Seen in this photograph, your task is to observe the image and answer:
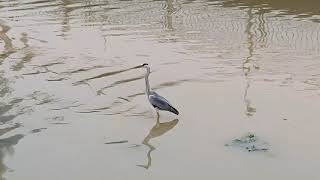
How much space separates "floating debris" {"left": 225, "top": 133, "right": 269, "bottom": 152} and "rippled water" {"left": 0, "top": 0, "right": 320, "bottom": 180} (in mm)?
14

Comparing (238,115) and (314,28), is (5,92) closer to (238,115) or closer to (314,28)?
(238,115)

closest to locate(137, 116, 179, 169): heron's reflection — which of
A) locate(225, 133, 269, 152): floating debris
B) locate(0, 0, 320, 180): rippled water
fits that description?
locate(0, 0, 320, 180): rippled water

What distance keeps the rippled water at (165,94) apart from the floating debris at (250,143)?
0.01 meters

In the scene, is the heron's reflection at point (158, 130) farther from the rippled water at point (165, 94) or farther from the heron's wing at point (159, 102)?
the heron's wing at point (159, 102)

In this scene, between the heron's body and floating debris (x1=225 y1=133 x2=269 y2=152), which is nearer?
floating debris (x1=225 y1=133 x2=269 y2=152)

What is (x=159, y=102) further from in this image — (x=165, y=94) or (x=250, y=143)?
(x=250, y=143)

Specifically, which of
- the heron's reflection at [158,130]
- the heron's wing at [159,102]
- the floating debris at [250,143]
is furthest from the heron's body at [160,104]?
the floating debris at [250,143]

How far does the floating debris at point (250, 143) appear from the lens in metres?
7.47

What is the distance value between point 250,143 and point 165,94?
102 inches

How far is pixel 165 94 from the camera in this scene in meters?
9.92

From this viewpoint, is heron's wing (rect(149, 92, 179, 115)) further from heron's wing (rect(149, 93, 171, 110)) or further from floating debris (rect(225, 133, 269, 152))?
floating debris (rect(225, 133, 269, 152))

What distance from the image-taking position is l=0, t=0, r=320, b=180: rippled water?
7.34 metres

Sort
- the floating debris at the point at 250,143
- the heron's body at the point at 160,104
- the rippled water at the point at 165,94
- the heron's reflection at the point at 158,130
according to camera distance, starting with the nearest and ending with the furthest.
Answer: the rippled water at the point at 165,94
the floating debris at the point at 250,143
the heron's reflection at the point at 158,130
the heron's body at the point at 160,104

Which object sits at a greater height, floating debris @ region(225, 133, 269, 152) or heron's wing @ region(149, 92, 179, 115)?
heron's wing @ region(149, 92, 179, 115)
